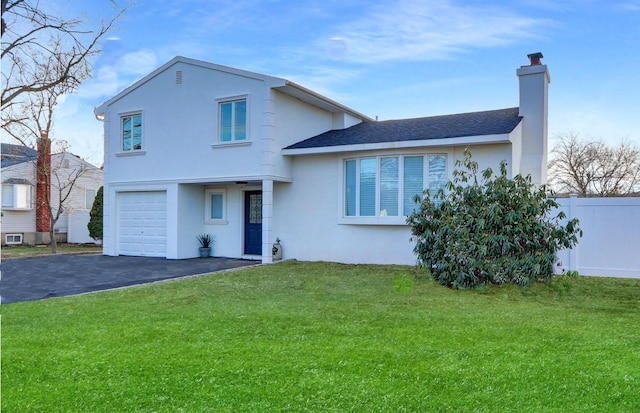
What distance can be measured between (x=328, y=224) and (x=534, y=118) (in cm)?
651

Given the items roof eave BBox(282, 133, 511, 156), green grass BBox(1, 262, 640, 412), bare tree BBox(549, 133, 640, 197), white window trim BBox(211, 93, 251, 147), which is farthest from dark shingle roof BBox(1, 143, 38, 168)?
bare tree BBox(549, 133, 640, 197)

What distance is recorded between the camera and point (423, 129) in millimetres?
13211

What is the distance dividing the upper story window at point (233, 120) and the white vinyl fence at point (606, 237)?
8.67m

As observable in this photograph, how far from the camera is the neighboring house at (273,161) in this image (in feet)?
41.0

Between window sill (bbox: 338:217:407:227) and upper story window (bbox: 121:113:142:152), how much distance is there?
7.67 meters

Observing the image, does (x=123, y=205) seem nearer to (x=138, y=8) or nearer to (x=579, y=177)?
(x=138, y=8)

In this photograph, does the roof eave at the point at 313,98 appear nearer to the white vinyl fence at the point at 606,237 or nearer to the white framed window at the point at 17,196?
the white vinyl fence at the point at 606,237

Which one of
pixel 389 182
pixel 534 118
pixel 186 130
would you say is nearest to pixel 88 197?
pixel 186 130

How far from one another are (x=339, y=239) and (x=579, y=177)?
18372mm

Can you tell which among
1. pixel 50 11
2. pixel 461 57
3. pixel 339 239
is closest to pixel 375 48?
pixel 461 57

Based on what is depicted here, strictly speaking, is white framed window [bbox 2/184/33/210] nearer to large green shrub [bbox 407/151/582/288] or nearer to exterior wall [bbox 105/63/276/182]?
exterior wall [bbox 105/63/276/182]

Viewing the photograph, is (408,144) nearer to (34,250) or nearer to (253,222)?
(253,222)

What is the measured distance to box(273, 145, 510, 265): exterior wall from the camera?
41.4 feet

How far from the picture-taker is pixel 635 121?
19.7 metres
